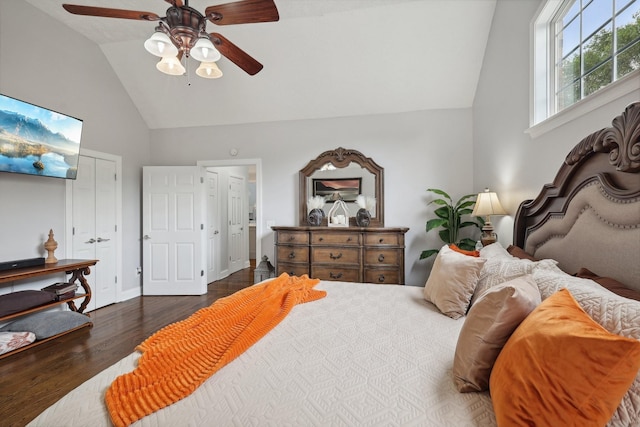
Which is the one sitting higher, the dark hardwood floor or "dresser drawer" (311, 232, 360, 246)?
"dresser drawer" (311, 232, 360, 246)

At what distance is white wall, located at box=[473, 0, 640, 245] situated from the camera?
191 cm

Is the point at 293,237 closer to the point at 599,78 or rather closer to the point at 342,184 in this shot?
the point at 342,184

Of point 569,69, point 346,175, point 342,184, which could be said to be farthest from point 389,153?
point 569,69

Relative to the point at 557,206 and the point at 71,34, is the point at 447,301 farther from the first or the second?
the point at 71,34

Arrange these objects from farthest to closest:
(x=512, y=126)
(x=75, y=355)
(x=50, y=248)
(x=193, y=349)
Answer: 1. (x=50, y=248)
2. (x=512, y=126)
3. (x=75, y=355)
4. (x=193, y=349)

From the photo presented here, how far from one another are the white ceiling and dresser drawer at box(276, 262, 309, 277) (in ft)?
6.94

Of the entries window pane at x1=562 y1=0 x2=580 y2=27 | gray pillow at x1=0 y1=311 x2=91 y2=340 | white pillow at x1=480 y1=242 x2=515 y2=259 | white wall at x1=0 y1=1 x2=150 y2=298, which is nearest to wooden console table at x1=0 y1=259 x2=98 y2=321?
gray pillow at x1=0 y1=311 x2=91 y2=340

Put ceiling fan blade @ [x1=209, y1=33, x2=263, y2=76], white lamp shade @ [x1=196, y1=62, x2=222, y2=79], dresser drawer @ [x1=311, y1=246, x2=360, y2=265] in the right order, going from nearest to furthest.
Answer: ceiling fan blade @ [x1=209, y1=33, x2=263, y2=76]
white lamp shade @ [x1=196, y1=62, x2=222, y2=79]
dresser drawer @ [x1=311, y1=246, x2=360, y2=265]

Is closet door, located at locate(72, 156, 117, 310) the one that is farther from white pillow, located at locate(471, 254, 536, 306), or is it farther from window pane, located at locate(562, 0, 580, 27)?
window pane, located at locate(562, 0, 580, 27)

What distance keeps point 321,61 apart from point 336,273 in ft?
8.62

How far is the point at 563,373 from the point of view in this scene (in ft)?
2.34

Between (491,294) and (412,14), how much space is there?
10.4 ft

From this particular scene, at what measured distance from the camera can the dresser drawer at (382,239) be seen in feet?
11.4

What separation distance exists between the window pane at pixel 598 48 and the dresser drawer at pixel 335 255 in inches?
99.4
